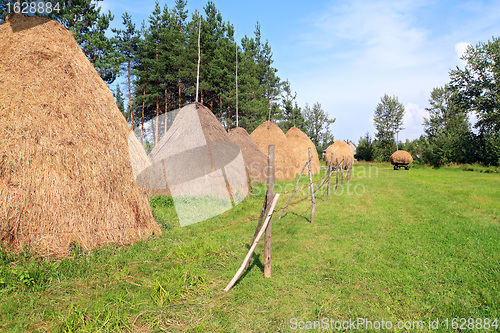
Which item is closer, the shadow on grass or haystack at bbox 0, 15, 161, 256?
haystack at bbox 0, 15, 161, 256

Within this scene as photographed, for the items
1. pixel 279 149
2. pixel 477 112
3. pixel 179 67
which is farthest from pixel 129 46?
pixel 477 112

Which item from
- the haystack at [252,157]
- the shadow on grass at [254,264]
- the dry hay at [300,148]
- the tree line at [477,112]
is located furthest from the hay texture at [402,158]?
the shadow on grass at [254,264]

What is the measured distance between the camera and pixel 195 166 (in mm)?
10359

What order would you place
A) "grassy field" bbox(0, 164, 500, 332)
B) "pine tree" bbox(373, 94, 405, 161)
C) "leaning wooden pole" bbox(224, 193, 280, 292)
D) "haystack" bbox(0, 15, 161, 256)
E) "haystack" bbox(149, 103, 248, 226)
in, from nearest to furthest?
"grassy field" bbox(0, 164, 500, 332) < "leaning wooden pole" bbox(224, 193, 280, 292) < "haystack" bbox(0, 15, 161, 256) < "haystack" bbox(149, 103, 248, 226) < "pine tree" bbox(373, 94, 405, 161)

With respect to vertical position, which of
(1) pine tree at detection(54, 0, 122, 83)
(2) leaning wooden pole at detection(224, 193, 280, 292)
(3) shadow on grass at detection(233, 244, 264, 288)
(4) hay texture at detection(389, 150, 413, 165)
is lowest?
(3) shadow on grass at detection(233, 244, 264, 288)

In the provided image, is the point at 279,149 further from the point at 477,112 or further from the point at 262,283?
the point at 477,112

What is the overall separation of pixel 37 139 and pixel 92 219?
5.78ft

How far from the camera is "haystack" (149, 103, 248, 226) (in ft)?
33.6

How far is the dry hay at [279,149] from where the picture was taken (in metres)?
18.7

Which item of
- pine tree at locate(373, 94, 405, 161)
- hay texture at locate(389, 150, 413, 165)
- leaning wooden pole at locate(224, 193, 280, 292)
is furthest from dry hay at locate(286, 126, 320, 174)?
pine tree at locate(373, 94, 405, 161)

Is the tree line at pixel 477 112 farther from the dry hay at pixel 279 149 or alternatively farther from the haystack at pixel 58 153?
the haystack at pixel 58 153

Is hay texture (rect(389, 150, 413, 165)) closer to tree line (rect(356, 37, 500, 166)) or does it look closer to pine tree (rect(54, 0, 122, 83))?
tree line (rect(356, 37, 500, 166))

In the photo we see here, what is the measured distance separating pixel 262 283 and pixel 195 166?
6.39 m

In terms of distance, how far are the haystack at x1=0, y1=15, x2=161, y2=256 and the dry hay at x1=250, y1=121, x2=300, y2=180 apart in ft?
42.3
